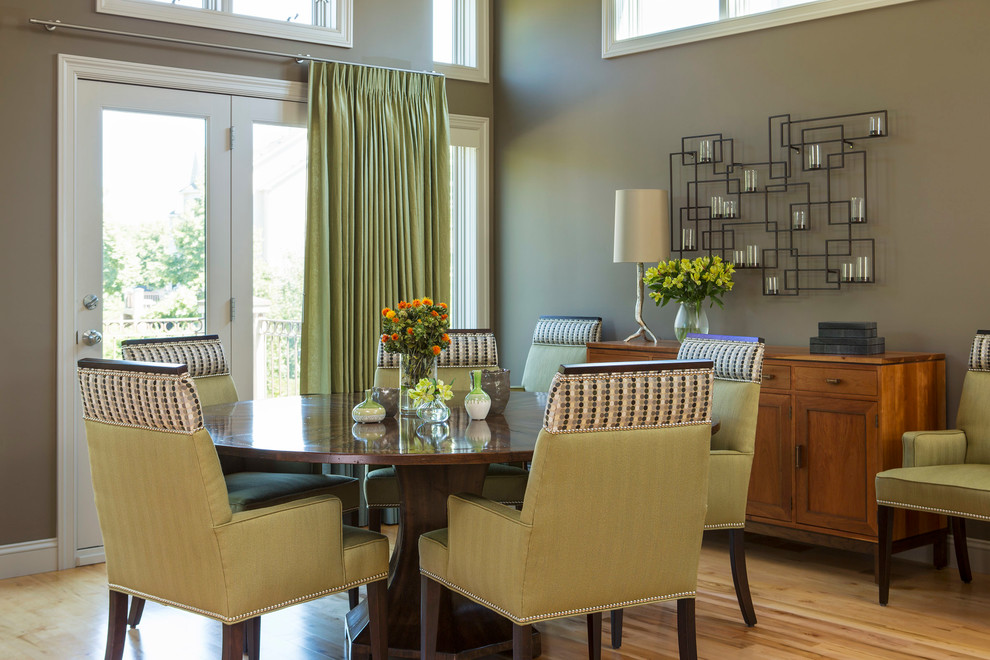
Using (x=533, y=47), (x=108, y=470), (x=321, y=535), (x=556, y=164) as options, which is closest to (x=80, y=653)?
(x=108, y=470)

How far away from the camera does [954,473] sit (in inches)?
142

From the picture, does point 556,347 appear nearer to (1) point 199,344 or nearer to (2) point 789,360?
(2) point 789,360

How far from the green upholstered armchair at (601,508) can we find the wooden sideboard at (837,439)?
5.70 ft

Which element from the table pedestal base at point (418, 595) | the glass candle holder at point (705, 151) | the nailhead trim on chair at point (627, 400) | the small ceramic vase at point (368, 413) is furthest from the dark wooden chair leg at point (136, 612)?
the glass candle holder at point (705, 151)

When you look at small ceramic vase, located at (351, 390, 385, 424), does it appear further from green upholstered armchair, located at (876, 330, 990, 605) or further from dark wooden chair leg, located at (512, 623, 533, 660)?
green upholstered armchair, located at (876, 330, 990, 605)

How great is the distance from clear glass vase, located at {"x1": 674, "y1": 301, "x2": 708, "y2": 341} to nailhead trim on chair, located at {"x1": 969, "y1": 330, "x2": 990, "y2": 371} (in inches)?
47.9

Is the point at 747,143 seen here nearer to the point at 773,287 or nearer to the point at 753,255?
the point at 753,255

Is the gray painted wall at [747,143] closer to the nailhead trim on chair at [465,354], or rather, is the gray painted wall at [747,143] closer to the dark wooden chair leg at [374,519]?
the nailhead trim on chair at [465,354]

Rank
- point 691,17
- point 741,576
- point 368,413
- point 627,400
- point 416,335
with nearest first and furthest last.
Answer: point 627,400
point 368,413
point 416,335
point 741,576
point 691,17

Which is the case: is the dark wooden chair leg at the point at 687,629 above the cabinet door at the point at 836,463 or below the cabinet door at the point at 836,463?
below

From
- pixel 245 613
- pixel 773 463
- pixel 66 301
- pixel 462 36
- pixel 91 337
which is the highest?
pixel 462 36

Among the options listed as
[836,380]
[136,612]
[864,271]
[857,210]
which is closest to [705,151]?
[857,210]

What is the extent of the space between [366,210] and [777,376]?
2379mm

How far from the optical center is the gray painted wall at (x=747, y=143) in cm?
412
